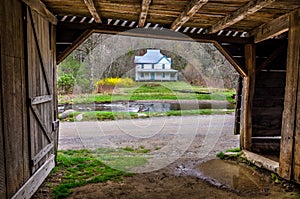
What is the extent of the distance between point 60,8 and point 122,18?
1119 mm

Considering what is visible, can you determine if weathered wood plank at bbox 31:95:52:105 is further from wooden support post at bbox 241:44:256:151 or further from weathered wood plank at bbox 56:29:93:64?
wooden support post at bbox 241:44:256:151

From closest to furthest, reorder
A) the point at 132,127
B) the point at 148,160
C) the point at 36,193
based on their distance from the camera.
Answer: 1. the point at 36,193
2. the point at 148,160
3. the point at 132,127

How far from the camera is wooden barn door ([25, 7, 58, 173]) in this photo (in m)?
3.14

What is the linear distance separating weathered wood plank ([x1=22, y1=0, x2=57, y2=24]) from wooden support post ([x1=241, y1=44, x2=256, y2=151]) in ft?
13.6

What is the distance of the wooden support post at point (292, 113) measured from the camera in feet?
11.6

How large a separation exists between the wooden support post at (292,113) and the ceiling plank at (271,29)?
20 cm

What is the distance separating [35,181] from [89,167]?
1.30 metres

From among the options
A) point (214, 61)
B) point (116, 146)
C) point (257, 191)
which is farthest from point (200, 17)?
point (214, 61)

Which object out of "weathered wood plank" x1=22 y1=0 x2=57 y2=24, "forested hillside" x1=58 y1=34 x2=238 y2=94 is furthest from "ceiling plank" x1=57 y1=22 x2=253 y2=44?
"forested hillside" x1=58 y1=34 x2=238 y2=94

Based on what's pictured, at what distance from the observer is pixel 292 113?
364 cm

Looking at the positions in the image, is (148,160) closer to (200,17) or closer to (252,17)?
(200,17)

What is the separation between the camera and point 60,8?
12.7 ft

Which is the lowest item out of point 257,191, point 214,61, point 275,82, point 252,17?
point 257,191

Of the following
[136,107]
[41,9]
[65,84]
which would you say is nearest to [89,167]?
[41,9]
